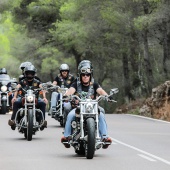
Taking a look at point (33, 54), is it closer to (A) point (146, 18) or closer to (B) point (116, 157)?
(A) point (146, 18)

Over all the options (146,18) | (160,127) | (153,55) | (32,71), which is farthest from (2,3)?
(32,71)

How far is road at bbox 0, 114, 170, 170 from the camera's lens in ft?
44.9

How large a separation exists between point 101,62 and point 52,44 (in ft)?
26.1

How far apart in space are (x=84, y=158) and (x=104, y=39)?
1233 inches

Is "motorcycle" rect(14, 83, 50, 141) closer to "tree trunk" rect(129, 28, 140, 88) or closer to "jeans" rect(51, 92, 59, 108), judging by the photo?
"jeans" rect(51, 92, 59, 108)

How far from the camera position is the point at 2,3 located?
190ft

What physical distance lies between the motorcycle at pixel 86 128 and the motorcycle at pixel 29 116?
3.64 meters

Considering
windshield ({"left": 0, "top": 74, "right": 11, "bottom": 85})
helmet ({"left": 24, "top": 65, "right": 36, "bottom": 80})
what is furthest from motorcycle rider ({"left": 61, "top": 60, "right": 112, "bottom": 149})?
windshield ({"left": 0, "top": 74, "right": 11, "bottom": 85})

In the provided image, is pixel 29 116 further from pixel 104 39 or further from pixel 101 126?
pixel 104 39

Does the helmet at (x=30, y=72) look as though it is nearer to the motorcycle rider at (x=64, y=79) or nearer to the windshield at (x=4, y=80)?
the motorcycle rider at (x=64, y=79)

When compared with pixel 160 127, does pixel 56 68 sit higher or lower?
higher

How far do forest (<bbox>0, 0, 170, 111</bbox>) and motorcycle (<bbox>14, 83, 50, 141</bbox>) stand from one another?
1641cm

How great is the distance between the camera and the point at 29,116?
19031 millimetres

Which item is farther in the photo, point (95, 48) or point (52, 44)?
point (52, 44)
